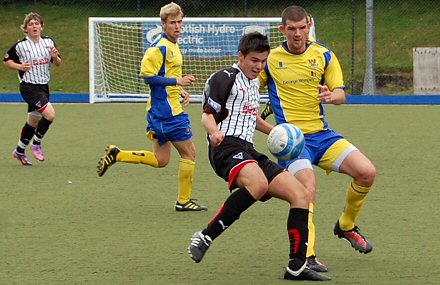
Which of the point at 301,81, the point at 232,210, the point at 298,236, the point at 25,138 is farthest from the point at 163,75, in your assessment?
the point at 25,138

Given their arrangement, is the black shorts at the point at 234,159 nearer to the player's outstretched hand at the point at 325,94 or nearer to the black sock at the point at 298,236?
the black sock at the point at 298,236

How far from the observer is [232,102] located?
6.74 m

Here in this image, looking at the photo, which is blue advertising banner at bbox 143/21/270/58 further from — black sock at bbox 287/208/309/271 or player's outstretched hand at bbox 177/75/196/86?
black sock at bbox 287/208/309/271

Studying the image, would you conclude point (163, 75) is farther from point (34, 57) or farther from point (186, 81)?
point (34, 57)

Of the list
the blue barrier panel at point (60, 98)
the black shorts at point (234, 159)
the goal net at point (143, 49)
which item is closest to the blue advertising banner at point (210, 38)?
the goal net at point (143, 49)

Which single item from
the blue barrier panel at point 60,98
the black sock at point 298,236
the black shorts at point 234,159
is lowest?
the blue barrier panel at point 60,98

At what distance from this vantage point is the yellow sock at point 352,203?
7.20 m

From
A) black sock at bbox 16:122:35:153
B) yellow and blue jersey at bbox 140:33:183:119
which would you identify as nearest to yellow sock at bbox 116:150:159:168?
yellow and blue jersey at bbox 140:33:183:119

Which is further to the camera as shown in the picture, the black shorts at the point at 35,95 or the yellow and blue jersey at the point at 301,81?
the black shorts at the point at 35,95

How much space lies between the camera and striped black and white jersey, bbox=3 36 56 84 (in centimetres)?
1259

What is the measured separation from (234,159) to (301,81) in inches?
37.6

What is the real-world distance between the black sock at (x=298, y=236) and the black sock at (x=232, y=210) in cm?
26

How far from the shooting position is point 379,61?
25516 millimetres

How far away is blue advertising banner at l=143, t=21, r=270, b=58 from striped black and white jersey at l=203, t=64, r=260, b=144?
1524 cm
